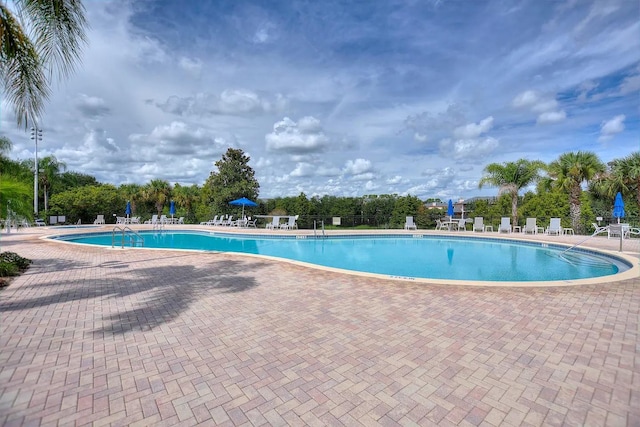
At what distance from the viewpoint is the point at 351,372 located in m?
2.62

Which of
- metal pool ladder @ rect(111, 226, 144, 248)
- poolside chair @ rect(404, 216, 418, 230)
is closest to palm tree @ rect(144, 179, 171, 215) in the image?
metal pool ladder @ rect(111, 226, 144, 248)

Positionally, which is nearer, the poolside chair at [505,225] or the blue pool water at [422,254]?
the blue pool water at [422,254]

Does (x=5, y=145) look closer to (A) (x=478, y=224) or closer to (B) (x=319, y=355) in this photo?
(B) (x=319, y=355)

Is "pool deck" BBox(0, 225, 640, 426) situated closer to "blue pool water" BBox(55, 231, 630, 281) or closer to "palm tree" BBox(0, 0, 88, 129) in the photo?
"palm tree" BBox(0, 0, 88, 129)

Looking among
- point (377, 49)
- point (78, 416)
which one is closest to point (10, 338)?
point (78, 416)

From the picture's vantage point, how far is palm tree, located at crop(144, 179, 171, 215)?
24.7 metres

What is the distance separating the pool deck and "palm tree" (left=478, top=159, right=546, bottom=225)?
1395cm

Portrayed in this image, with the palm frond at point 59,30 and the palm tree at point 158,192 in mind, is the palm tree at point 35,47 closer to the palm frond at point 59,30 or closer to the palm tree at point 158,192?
the palm frond at point 59,30

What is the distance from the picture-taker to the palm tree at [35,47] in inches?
139

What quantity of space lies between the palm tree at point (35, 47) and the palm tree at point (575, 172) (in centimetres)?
1943

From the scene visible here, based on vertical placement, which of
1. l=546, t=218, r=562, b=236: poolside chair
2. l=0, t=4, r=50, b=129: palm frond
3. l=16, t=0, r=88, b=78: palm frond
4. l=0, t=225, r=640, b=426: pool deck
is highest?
l=16, t=0, r=88, b=78: palm frond

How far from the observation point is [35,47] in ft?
12.3

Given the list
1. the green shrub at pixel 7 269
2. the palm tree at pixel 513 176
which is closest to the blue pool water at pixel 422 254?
the palm tree at pixel 513 176

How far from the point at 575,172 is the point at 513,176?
2875mm
